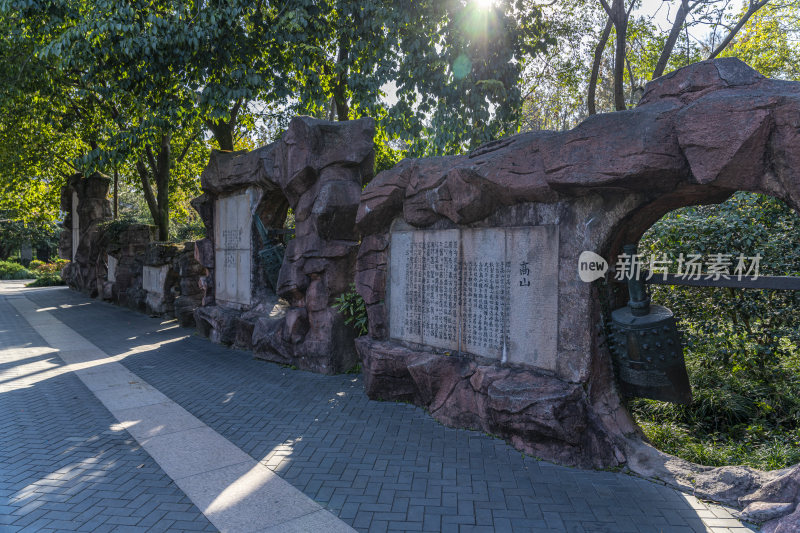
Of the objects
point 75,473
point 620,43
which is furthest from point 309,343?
point 620,43

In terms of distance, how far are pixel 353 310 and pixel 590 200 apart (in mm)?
3991

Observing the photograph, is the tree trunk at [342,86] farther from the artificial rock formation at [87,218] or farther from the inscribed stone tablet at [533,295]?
the artificial rock formation at [87,218]

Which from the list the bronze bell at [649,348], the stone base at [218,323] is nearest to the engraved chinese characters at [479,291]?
the bronze bell at [649,348]

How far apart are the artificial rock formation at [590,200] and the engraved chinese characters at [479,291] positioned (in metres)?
0.11

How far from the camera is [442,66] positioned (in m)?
8.92

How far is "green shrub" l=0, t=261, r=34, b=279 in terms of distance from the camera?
96.8 feet

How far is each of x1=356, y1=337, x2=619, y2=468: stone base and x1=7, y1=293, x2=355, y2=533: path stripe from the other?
6.30 ft

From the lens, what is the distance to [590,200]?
4.36 metres

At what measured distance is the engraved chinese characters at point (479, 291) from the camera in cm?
469

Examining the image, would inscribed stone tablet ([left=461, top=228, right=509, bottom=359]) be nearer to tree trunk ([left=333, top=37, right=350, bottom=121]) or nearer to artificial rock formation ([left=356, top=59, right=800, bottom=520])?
artificial rock formation ([left=356, top=59, right=800, bottom=520])

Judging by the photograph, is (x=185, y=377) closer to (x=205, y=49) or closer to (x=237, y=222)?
(x=237, y=222)

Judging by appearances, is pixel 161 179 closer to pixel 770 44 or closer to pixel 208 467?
pixel 208 467

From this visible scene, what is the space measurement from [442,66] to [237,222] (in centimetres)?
504

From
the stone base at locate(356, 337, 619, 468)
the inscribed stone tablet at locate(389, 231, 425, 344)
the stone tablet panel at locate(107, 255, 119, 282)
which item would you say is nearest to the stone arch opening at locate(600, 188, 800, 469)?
the stone base at locate(356, 337, 619, 468)
